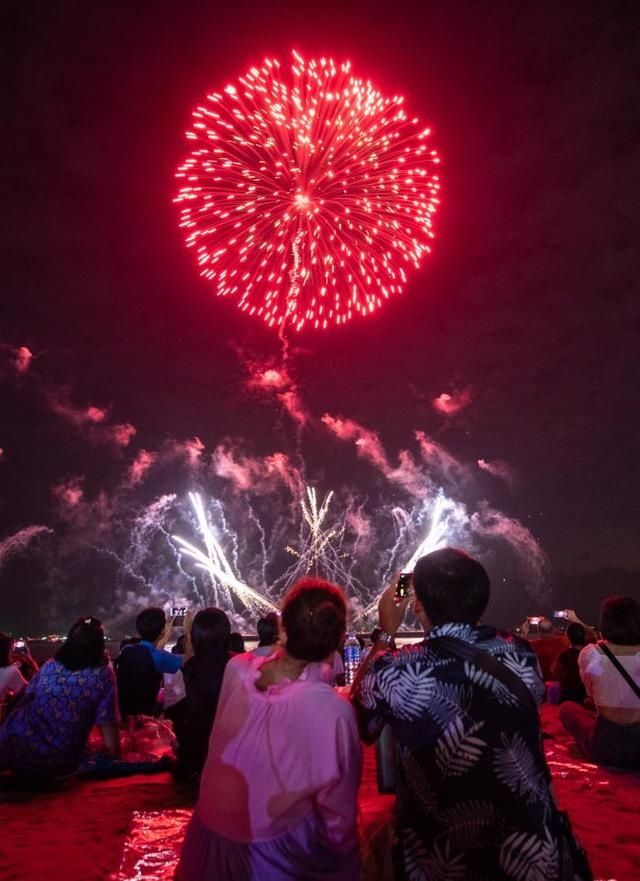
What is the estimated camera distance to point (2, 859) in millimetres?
4219

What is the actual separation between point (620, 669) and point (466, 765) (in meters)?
2.93

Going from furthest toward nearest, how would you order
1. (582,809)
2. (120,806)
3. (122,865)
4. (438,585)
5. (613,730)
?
(613,730)
(120,806)
(582,809)
(122,865)
(438,585)

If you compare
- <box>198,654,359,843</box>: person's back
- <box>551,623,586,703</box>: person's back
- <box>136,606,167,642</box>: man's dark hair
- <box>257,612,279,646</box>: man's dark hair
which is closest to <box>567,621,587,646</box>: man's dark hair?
<box>551,623,586,703</box>: person's back

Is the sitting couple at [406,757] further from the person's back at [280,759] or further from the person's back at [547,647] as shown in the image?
the person's back at [547,647]

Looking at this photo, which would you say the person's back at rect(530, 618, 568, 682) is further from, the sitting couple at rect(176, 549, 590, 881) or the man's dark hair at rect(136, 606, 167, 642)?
the sitting couple at rect(176, 549, 590, 881)

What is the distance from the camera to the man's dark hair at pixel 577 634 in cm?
911

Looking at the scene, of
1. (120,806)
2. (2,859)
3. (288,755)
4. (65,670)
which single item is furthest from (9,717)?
(288,755)

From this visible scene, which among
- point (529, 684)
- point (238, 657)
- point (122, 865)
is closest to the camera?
point (529, 684)

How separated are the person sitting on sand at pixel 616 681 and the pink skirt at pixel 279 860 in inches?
137

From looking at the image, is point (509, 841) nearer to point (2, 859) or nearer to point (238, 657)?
point (238, 657)

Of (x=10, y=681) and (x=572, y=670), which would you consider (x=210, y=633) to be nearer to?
(x=10, y=681)

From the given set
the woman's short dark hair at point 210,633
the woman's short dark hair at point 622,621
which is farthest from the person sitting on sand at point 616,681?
the woman's short dark hair at point 210,633

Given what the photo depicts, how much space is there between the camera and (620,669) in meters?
4.91

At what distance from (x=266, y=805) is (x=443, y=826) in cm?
74
